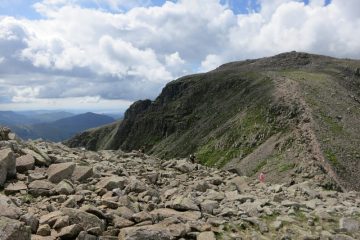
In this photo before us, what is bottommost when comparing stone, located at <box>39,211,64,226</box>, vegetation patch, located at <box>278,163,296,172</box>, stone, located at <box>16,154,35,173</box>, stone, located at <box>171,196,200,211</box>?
vegetation patch, located at <box>278,163,296,172</box>

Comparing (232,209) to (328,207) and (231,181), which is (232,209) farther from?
(231,181)

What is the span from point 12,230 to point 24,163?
977 cm

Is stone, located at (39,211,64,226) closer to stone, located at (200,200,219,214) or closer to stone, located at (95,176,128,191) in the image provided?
stone, located at (95,176,128,191)

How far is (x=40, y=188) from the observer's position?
18.9 meters

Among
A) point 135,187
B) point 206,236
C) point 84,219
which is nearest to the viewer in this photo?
point 84,219

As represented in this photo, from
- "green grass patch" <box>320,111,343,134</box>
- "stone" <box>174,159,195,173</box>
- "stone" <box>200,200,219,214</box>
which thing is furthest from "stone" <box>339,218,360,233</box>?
"green grass patch" <box>320,111,343,134</box>

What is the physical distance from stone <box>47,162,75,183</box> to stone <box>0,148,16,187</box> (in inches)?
66.5

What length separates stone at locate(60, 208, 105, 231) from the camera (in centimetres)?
1496

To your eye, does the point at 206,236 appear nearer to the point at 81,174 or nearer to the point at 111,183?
the point at 111,183

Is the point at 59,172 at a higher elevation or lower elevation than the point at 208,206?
higher

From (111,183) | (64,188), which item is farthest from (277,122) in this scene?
(64,188)

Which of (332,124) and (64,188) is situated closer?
(64,188)

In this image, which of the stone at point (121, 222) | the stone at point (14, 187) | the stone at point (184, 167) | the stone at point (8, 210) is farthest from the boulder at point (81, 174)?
the stone at point (184, 167)

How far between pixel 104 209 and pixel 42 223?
8.96 ft
